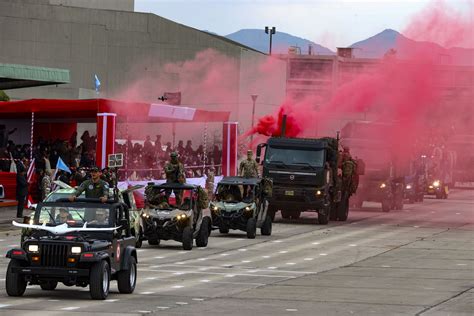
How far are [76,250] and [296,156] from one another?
2283 cm

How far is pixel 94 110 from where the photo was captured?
43.7m

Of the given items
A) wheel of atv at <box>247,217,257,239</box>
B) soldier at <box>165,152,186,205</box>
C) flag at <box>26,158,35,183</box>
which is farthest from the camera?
flag at <box>26,158,35,183</box>

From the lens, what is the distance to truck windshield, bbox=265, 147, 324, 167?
41.0 metres

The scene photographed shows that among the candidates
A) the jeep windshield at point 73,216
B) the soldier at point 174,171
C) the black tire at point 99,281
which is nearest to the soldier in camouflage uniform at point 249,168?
the soldier at point 174,171

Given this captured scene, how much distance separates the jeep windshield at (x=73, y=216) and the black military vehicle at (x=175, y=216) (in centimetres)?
996

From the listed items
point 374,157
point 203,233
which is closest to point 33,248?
point 203,233

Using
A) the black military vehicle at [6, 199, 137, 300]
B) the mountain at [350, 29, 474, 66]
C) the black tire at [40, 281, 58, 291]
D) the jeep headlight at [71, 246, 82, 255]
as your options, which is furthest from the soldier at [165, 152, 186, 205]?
the mountain at [350, 29, 474, 66]

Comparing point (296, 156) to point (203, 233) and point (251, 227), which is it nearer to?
point (251, 227)

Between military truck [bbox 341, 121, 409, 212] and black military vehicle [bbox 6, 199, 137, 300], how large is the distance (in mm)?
30540

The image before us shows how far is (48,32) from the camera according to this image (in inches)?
3270

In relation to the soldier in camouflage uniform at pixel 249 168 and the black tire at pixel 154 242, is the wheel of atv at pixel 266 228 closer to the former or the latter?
the soldier in camouflage uniform at pixel 249 168

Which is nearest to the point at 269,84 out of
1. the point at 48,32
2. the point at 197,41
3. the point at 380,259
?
the point at 197,41

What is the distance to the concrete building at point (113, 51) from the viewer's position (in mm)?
80875

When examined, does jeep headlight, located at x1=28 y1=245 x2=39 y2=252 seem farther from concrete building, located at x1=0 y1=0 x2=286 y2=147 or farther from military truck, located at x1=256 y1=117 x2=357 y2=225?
concrete building, located at x1=0 y1=0 x2=286 y2=147
